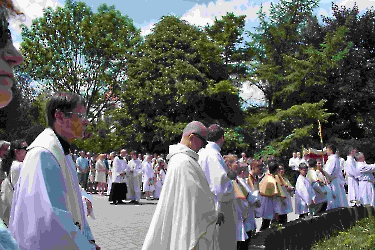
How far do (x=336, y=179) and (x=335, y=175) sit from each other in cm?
58

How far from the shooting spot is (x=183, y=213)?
168 inches

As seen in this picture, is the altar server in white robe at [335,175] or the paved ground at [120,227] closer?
the paved ground at [120,227]

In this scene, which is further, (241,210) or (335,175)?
(335,175)

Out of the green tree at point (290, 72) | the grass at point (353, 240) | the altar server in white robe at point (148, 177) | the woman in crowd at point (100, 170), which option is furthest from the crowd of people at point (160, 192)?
the green tree at point (290, 72)

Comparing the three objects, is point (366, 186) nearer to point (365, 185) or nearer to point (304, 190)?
point (365, 185)

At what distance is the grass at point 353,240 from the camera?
7441 mm

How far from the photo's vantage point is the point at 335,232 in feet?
30.7

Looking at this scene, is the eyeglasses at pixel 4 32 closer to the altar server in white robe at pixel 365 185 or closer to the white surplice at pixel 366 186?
the altar server in white robe at pixel 365 185

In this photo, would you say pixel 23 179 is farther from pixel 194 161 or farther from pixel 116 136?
pixel 116 136

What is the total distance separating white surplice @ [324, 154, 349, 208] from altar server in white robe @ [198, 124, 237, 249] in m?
6.43

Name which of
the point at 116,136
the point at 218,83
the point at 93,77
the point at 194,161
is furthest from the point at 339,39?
the point at 194,161

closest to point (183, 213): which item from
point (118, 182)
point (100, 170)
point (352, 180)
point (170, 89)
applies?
point (352, 180)

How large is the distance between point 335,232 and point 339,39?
68.1 ft

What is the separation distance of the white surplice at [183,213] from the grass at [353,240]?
420cm
